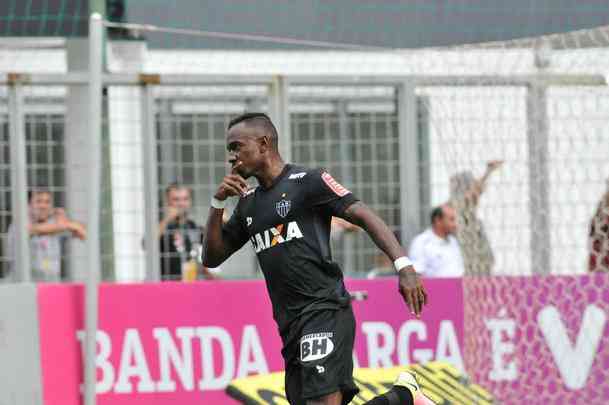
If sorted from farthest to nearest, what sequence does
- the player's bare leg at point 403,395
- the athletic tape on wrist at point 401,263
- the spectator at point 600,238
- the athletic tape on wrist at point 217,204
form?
the spectator at point 600,238 < the player's bare leg at point 403,395 < the athletic tape on wrist at point 217,204 < the athletic tape on wrist at point 401,263

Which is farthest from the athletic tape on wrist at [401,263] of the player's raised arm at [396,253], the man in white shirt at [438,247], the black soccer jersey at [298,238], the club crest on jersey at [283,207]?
the man in white shirt at [438,247]

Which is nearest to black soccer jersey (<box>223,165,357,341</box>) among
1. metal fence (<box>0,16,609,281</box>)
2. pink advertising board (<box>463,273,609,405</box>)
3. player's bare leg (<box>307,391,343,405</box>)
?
player's bare leg (<box>307,391,343,405</box>)

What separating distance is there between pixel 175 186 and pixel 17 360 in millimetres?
1806

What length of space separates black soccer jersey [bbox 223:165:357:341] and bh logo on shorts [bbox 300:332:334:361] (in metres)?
0.13

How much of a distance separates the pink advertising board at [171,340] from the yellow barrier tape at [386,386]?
2.35 ft

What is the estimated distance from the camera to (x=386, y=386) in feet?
31.4

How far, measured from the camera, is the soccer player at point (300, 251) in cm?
696

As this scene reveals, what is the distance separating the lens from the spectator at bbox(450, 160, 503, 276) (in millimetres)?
10617

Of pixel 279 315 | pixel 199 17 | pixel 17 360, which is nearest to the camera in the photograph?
pixel 279 315

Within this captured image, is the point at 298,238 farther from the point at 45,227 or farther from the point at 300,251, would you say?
the point at 45,227

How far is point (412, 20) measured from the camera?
11836 mm

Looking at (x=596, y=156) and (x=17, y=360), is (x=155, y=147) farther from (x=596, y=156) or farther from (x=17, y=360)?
(x=596, y=156)

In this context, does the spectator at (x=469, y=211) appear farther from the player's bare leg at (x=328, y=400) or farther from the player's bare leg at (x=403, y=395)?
the player's bare leg at (x=328, y=400)

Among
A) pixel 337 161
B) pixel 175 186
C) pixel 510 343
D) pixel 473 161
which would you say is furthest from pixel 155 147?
pixel 510 343
